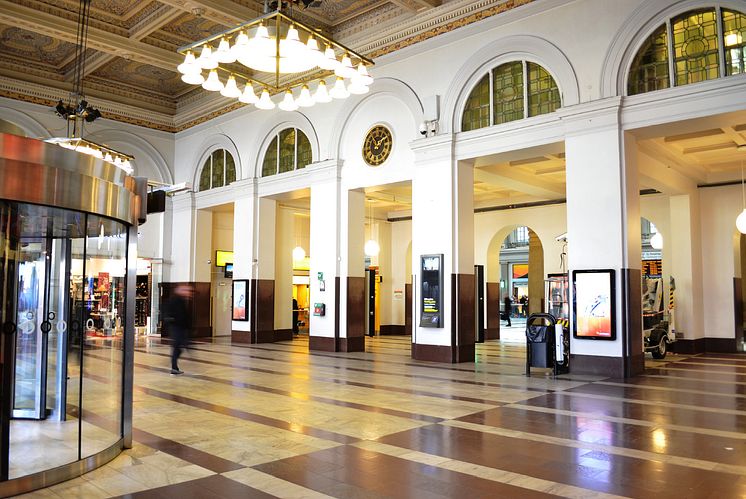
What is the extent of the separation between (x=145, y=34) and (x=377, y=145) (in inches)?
228

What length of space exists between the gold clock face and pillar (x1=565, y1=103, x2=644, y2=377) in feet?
13.9

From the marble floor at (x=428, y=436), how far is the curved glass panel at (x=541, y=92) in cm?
458

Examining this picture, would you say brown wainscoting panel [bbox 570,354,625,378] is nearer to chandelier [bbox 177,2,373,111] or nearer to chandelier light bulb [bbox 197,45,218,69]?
chandelier [bbox 177,2,373,111]

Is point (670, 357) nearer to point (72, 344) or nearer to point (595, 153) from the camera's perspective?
point (595, 153)

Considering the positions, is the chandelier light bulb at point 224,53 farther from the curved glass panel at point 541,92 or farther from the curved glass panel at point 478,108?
the curved glass panel at point 541,92

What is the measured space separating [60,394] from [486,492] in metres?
3.62

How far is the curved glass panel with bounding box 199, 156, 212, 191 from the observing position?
60.7 ft

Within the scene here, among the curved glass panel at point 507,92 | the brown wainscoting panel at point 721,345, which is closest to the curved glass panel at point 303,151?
the curved glass panel at point 507,92

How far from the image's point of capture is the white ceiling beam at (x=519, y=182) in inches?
544

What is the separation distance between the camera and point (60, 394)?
5.25m

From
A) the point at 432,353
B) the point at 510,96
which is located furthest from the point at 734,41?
the point at 432,353

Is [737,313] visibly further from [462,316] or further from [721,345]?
[462,316]

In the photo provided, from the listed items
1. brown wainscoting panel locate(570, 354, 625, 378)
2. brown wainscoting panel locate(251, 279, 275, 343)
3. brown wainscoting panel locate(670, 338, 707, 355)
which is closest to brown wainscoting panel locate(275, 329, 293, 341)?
brown wainscoting panel locate(251, 279, 275, 343)

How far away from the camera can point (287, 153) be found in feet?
51.9
